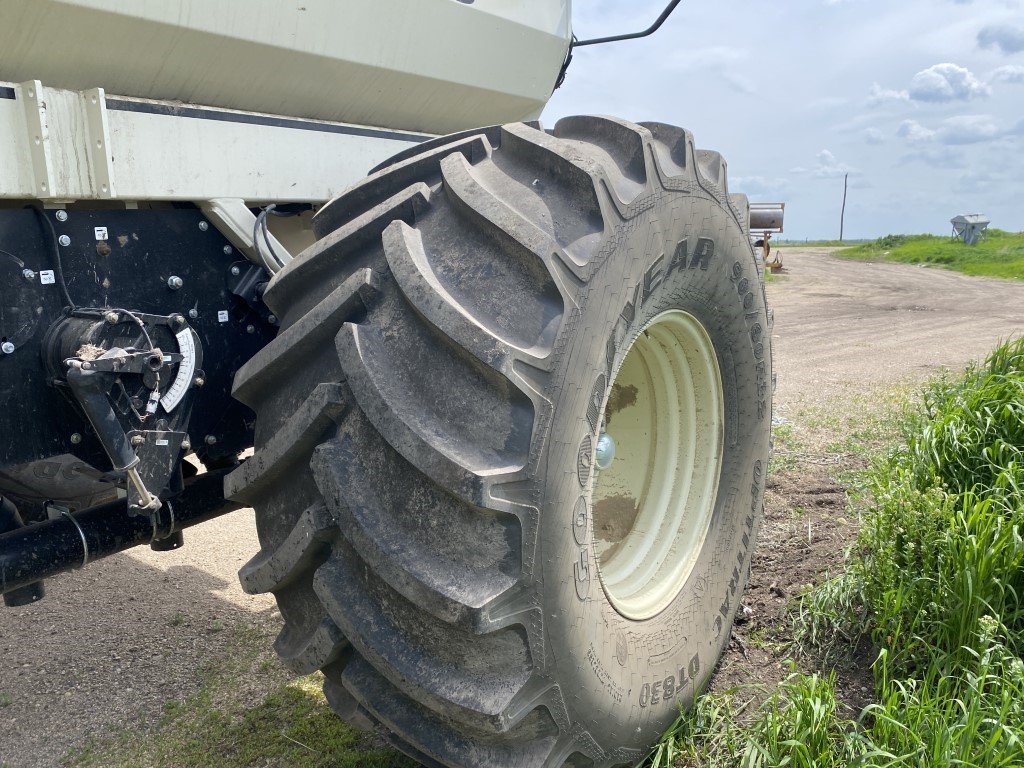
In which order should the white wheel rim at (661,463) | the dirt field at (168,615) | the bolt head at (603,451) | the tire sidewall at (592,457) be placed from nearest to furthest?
the tire sidewall at (592,457) → the bolt head at (603,451) → the white wheel rim at (661,463) → the dirt field at (168,615)

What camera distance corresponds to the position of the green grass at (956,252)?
2314 cm

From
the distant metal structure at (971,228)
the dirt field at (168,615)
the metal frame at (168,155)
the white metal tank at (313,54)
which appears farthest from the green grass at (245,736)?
the distant metal structure at (971,228)

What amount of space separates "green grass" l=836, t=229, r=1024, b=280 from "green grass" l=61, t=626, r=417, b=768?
71.2 feet

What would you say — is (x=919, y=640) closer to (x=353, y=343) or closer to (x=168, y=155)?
(x=353, y=343)

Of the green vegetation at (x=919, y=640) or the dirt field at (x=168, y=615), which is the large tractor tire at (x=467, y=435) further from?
the dirt field at (x=168, y=615)

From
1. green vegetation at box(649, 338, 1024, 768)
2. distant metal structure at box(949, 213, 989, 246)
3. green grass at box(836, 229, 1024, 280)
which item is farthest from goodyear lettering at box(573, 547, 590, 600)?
distant metal structure at box(949, 213, 989, 246)

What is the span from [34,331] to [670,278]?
1.46m

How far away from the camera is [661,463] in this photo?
280cm

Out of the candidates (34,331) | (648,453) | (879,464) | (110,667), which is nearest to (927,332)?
(879,464)

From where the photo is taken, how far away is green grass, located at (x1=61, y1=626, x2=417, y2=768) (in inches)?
102

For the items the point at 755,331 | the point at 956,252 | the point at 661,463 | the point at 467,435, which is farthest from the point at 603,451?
the point at 956,252

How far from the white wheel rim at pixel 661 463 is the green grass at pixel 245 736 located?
0.89m

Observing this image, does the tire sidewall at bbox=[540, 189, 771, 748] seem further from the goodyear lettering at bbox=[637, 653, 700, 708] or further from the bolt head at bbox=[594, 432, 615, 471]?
the bolt head at bbox=[594, 432, 615, 471]

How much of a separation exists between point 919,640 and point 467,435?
165 cm
